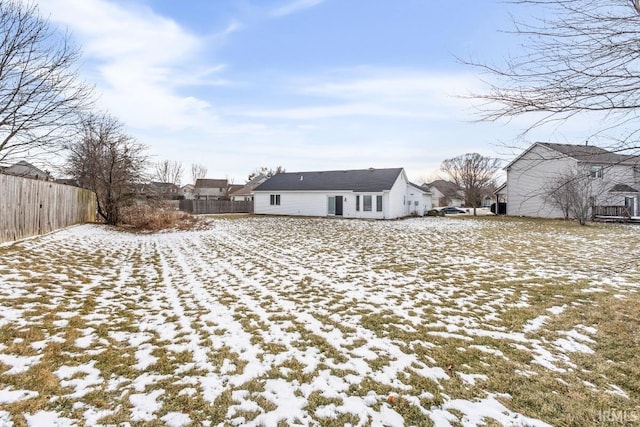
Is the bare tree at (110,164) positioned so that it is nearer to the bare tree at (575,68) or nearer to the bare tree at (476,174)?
the bare tree at (575,68)

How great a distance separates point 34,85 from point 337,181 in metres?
22.1

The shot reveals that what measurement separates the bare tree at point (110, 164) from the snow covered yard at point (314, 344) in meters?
10.5

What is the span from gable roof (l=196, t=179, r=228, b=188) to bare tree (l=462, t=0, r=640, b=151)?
65.6m

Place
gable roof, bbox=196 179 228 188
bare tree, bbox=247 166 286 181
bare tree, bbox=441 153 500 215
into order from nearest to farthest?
bare tree, bbox=441 153 500 215 → bare tree, bbox=247 166 286 181 → gable roof, bbox=196 179 228 188

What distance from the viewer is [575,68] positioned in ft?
8.76

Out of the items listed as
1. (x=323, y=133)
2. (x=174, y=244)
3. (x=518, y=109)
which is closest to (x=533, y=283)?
(x=518, y=109)

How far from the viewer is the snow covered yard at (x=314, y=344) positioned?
2445mm

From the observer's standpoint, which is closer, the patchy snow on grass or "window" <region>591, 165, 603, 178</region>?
the patchy snow on grass

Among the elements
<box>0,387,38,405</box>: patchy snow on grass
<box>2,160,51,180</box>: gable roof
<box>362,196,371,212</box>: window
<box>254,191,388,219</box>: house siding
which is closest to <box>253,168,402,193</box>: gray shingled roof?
<box>254,191,388,219</box>: house siding

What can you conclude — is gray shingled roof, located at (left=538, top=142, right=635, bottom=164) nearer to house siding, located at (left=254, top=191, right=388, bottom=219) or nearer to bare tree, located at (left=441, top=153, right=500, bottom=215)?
house siding, located at (left=254, top=191, right=388, bottom=219)

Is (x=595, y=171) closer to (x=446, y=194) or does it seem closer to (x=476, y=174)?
(x=476, y=174)

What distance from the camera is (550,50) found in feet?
9.13

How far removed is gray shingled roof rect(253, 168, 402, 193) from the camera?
2527 centimetres

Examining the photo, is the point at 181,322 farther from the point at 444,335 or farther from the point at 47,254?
the point at 47,254
